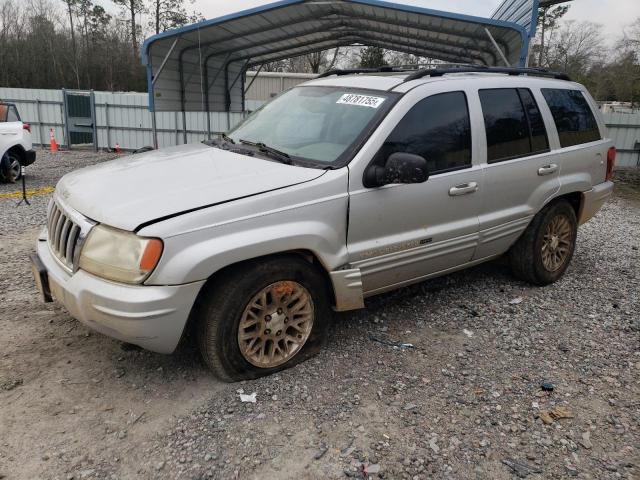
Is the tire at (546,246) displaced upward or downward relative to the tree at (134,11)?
downward

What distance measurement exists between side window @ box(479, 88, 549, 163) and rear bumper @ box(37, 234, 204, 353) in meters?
2.71

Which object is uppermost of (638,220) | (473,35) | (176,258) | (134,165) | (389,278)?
(473,35)

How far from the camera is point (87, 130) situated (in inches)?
735

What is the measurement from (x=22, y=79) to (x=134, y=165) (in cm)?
4056

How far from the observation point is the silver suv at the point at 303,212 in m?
2.78

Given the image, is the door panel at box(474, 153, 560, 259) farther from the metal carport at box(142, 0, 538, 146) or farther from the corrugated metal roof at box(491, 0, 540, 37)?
the corrugated metal roof at box(491, 0, 540, 37)

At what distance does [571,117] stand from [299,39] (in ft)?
36.3

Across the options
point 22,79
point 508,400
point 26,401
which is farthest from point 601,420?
point 22,79

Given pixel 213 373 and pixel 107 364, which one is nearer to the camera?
pixel 213 373

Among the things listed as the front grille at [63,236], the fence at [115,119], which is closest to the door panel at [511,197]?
the front grille at [63,236]

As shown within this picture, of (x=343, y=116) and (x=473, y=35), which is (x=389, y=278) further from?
(x=473, y=35)

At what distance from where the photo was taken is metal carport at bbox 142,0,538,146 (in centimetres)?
1083

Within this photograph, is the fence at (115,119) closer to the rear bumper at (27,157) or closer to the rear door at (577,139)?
the rear bumper at (27,157)

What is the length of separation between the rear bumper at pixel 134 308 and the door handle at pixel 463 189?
205 centimetres
